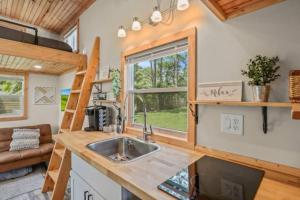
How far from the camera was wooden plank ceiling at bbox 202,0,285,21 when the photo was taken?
1.05 metres

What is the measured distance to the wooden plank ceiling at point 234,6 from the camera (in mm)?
1051

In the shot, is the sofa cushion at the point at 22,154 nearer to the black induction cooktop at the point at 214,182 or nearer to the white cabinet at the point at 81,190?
the white cabinet at the point at 81,190

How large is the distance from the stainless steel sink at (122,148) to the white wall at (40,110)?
314cm

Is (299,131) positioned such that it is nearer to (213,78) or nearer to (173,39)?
(213,78)

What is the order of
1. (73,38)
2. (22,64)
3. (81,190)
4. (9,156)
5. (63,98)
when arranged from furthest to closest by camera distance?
1. (63,98)
2. (73,38)
3. (22,64)
4. (9,156)
5. (81,190)

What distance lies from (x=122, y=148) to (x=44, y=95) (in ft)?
10.9

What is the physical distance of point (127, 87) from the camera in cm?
218

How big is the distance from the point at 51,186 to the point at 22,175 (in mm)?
896

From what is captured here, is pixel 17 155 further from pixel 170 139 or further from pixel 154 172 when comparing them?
pixel 154 172

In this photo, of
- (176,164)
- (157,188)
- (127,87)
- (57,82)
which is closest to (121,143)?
(127,87)

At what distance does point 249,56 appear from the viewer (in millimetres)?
1127

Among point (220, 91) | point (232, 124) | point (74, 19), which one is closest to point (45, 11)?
point (74, 19)

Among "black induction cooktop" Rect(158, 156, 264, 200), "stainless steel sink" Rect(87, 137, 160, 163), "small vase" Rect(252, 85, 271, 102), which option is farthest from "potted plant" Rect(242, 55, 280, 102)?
"stainless steel sink" Rect(87, 137, 160, 163)

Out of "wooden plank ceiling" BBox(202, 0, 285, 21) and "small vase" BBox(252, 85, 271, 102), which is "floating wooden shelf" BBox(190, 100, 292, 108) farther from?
"wooden plank ceiling" BBox(202, 0, 285, 21)
